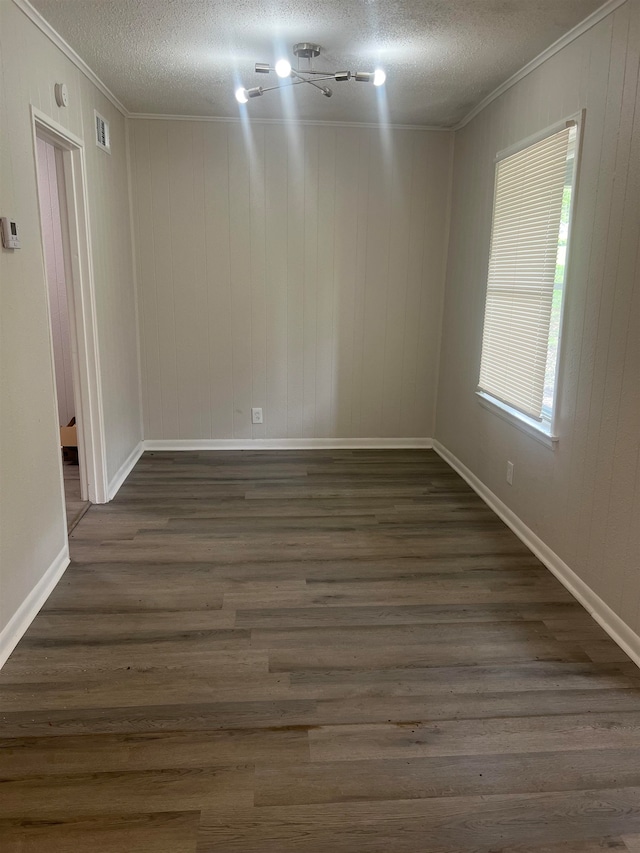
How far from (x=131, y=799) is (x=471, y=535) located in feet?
7.33

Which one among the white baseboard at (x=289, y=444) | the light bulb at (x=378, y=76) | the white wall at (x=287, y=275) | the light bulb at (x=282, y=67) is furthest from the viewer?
the white baseboard at (x=289, y=444)

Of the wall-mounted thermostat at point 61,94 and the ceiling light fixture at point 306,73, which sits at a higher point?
the ceiling light fixture at point 306,73

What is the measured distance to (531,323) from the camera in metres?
3.22

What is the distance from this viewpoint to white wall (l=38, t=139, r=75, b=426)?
4363 millimetres

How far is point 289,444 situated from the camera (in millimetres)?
4969

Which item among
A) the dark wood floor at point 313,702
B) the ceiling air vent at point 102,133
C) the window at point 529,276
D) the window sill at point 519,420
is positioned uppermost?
the ceiling air vent at point 102,133

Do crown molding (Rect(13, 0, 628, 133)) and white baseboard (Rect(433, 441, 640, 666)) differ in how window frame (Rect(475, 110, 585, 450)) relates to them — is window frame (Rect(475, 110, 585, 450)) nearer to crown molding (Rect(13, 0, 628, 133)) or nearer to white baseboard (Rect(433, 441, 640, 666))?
crown molding (Rect(13, 0, 628, 133))

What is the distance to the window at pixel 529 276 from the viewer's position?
293 cm

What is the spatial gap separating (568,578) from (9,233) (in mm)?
2796

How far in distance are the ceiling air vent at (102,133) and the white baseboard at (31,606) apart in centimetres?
239

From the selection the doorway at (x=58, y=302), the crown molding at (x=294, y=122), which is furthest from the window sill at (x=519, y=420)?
the doorway at (x=58, y=302)

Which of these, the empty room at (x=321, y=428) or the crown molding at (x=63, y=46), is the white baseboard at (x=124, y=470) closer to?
the empty room at (x=321, y=428)

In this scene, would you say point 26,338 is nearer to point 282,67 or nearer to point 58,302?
point 282,67

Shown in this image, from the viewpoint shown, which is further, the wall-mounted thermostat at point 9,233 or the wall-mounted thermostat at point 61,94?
the wall-mounted thermostat at point 61,94
